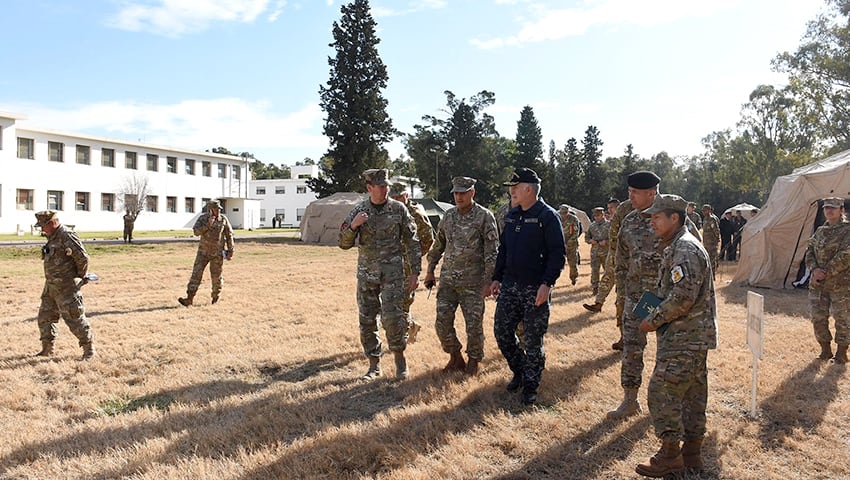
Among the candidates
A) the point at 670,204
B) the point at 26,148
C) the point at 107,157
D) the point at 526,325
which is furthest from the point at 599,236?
the point at 107,157

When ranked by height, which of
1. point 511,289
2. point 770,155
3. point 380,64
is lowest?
point 511,289

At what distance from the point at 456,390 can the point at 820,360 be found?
440 cm

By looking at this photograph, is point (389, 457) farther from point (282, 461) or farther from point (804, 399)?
point (804, 399)

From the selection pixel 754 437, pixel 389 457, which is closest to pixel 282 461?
pixel 389 457

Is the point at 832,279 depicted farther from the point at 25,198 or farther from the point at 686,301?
the point at 25,198

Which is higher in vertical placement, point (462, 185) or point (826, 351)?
point (462, 185)

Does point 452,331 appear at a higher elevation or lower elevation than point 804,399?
higher

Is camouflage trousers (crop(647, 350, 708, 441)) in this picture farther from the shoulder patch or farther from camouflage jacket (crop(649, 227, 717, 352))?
the shoulder patch

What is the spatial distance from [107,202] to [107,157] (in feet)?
10.7

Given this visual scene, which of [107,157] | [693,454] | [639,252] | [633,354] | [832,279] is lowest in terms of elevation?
[693,454]

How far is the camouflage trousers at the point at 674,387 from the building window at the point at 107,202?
145ft

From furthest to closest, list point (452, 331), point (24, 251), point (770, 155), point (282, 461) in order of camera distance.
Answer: point (770, 155)
point (24, 251)
point (452, 331)
point (282, 461)

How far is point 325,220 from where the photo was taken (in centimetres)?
2988

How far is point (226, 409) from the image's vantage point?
4.93m
